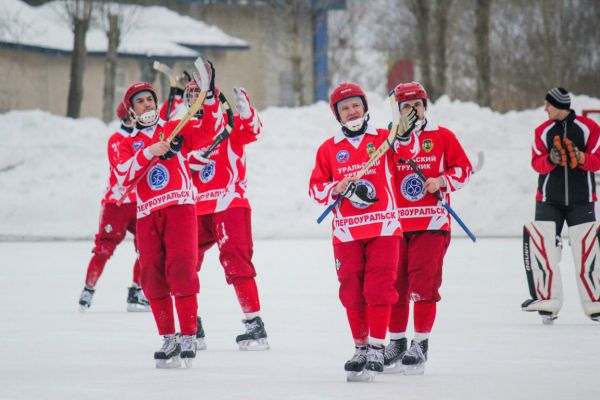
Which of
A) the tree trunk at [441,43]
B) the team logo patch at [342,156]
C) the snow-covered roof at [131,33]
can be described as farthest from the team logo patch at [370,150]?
the snow-covered roof at [131,33]

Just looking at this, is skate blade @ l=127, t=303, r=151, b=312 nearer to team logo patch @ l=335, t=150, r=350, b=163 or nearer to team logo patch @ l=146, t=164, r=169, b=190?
team logo patch @ l=146, t=164, r=169, b=190

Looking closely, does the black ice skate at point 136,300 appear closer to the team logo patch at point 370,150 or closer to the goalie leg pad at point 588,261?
the goalie leg pad at point 588,261

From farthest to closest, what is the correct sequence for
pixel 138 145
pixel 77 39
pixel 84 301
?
1. pixel 77 39
2. pixel 84 301
3. pixel 138 145

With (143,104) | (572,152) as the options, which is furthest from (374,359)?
(572,152)

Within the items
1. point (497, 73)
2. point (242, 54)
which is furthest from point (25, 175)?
point (497, 73)

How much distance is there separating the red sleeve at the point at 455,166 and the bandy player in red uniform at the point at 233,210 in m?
1.48

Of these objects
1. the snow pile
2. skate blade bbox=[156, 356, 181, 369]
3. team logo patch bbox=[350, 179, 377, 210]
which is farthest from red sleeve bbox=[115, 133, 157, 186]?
the snow pile

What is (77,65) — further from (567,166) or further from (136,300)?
(567,166)

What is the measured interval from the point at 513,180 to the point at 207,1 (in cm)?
2276

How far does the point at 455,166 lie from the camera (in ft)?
23.7

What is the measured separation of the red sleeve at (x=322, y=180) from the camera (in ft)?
22.4

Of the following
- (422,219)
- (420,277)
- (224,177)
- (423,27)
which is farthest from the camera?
(423,27)

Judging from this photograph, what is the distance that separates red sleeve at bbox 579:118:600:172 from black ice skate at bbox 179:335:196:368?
11.8ft

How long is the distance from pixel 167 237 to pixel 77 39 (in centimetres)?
2363
